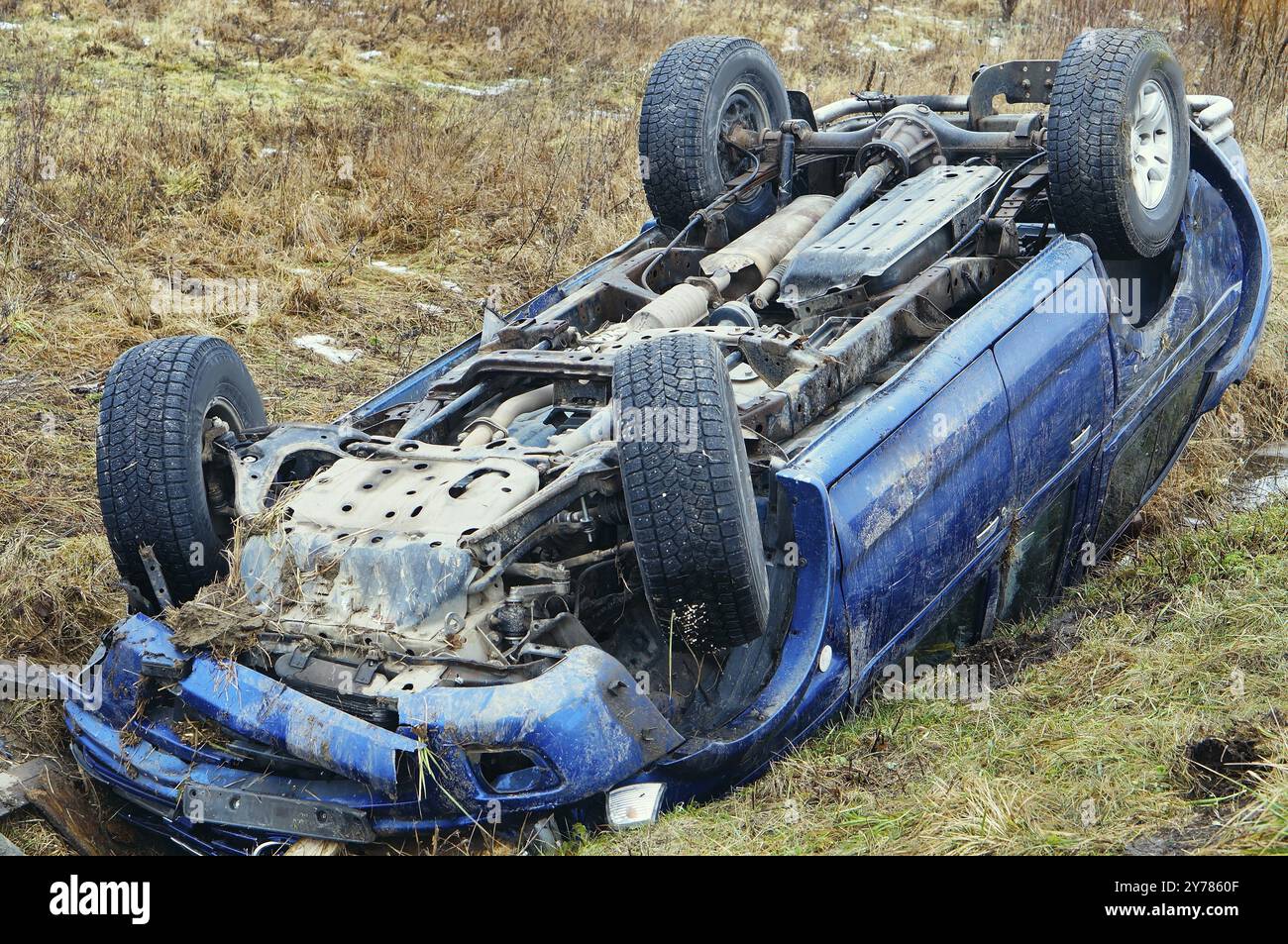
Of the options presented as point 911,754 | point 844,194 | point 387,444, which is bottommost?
point 911,754

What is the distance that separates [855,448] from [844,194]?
2076 mm

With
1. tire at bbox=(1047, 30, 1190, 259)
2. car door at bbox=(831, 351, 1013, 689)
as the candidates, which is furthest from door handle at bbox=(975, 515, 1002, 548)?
tire at bbox=(1047, 30, 1190, 259)

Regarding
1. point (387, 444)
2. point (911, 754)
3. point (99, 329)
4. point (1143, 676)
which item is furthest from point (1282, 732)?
point (99, 329)

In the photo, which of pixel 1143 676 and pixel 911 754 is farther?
pixel 1143 676

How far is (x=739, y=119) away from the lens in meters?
6.02

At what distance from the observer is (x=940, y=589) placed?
4168 millimetres

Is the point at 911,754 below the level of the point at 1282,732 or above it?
below

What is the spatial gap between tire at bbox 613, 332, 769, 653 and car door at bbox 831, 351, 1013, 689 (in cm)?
37

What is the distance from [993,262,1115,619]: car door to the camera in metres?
4.42

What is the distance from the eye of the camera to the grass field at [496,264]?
3.58 m

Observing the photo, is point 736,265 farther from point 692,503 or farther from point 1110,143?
point 692,503

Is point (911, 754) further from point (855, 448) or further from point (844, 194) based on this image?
point (844, 194)

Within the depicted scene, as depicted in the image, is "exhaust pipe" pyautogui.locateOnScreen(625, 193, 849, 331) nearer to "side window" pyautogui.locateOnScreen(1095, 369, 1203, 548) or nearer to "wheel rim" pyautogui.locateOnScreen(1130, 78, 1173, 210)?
"wheel rim" pyautogui.locateOnScreen(1130, 78, 1173, 210)
